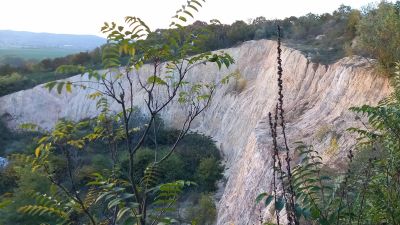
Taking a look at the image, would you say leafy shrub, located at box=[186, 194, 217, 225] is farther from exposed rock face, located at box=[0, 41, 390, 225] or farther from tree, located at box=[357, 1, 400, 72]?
tree, located at box=[357, 1, 400, 72]

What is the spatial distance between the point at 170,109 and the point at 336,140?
1936 centimetres

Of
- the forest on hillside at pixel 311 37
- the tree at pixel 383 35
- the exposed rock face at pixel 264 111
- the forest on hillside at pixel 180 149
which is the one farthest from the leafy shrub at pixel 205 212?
the tree at pixel 383 35

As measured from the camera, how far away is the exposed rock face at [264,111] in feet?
40.9

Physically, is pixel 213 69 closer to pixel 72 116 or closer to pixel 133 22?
pixel 72 116

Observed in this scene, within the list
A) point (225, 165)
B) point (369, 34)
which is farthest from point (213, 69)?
point (369, 34)

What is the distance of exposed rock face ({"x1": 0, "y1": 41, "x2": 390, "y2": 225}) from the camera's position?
12469 mm

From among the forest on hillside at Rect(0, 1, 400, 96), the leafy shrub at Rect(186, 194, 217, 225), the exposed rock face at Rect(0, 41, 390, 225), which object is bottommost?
the leafy shrub at Rect(186, 194, 217, 225)

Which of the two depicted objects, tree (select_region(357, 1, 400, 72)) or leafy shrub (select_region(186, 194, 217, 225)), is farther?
leafy shrub (select_region(186, 194, 217, 225))

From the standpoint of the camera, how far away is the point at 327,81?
55.5 feet

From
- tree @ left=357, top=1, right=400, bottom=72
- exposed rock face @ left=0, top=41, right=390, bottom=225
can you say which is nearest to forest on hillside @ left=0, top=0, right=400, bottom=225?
tree @ left=357, top=1, right=400, bottom=72

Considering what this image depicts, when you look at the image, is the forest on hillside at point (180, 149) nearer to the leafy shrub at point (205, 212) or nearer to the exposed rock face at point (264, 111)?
the leafy shrub at point (205, 212)

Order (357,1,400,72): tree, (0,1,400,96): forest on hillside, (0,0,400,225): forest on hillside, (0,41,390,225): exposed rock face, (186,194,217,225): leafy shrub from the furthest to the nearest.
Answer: (186,194,217,225): leafy shrub
(357,1,400,72): tree
(0,41,390,225): exposed rock face
(0,1,400,96): forest on hillside
(0,0,400,225): forest on hillside

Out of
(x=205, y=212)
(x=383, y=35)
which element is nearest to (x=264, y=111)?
(x=205, y=212)

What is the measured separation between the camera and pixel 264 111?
21.3 m
